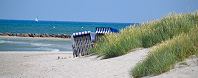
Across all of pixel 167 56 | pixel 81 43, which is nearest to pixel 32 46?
pixel 81 43

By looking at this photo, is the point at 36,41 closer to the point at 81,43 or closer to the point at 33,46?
the point at 33,46

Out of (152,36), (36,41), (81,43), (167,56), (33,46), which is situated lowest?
(36,41)

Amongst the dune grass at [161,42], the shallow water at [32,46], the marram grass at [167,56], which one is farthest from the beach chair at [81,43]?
the shallow water at [32,46]

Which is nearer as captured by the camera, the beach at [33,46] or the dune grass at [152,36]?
the dune grass at [152,36]

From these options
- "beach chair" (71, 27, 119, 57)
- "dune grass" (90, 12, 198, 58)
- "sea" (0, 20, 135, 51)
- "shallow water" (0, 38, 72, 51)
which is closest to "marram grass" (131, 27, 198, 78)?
"dune grass" (90, 12, 198, 58)

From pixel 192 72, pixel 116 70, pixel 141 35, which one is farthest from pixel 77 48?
pixel 192 72

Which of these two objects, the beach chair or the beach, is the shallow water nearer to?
the beach

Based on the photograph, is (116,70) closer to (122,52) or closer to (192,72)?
(122,52)

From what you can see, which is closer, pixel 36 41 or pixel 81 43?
pixel 81 43

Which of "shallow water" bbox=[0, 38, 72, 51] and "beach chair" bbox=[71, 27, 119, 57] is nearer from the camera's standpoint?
"beach chair" bbox=[71, 27, 119, 57]

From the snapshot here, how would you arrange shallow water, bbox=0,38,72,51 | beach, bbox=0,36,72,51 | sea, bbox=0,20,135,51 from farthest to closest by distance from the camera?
sea, bbox=0,20,135,51 < beach, bbox=0,36,72,51 < shallow water, bbox=0,38,72,51

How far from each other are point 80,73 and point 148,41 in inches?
155

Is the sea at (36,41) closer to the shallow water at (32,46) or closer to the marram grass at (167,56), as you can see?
the shallow water at (32,46)

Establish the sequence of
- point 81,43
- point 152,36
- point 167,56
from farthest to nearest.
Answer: point 81,43 → point 152,36 → point 167,56
